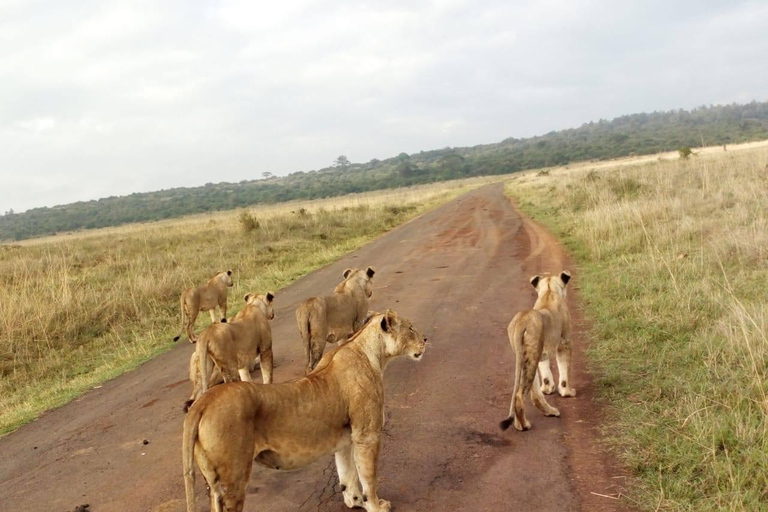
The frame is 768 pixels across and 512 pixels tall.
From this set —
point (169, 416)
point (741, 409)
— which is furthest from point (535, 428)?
point (169, 416)

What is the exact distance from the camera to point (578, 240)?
15523 millimetres

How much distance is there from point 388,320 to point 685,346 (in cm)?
406

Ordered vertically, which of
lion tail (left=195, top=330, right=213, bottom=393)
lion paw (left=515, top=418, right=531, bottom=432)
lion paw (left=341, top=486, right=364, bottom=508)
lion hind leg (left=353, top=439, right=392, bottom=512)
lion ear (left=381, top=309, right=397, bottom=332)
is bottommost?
lion paw (left=515, top=418, right=531, bottom=432)

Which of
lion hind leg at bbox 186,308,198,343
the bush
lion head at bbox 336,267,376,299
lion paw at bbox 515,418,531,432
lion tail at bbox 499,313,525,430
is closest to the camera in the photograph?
lion tail at bbox 499,313,525,430

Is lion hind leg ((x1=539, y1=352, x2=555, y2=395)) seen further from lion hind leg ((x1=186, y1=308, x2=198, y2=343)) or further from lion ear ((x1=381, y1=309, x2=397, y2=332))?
lion hind leg ((x1=186, y1=308, x2=198, y2=343))

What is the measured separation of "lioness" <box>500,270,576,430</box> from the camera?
5.41 meters

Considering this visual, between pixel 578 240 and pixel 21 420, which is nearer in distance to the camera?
pixel 21 420

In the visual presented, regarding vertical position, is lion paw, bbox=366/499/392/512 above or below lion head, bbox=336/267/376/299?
below

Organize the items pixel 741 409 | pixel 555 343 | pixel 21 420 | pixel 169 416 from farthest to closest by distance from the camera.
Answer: pixel 21 420, pixel 169 416, pixel 555 343, pixel 741 409

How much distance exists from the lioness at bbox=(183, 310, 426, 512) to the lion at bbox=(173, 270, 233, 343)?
6.57 m

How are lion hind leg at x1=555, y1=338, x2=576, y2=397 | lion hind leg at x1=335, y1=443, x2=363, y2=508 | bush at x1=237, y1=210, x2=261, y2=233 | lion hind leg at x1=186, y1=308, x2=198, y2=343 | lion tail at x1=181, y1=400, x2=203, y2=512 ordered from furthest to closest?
1. bush at x1=237, y1=210, x2=261, y2=233
2. lion hind leg at x1=186, y1=308, x2=198, y2=343
3. lion hind leg at x1=555, y1=338, x2=576, y2=397
4. lion hind leg at x1=335, y1=443, x2=363, y2=508
5. lion tail at x1=181, y1=400, x2=203, y2=512

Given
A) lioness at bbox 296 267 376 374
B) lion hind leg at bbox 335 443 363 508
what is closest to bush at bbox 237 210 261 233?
lioness at bbox 296 267 376 374

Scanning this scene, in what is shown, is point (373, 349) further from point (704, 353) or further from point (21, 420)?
point (21, 420)

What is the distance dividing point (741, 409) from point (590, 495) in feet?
5.63
